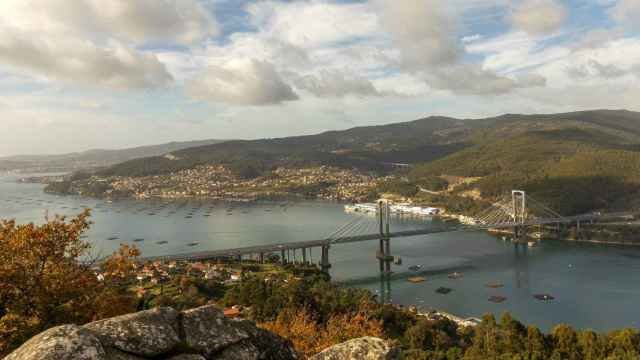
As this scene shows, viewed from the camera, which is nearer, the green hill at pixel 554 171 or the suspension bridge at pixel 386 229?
the suspension bridge at pixel 386 229

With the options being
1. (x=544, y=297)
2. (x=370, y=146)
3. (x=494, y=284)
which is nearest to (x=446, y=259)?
(x=494, y=284)

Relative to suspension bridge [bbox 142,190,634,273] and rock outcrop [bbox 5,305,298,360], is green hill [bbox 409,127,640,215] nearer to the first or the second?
suspension bridge [bbox 142,190,634,273]

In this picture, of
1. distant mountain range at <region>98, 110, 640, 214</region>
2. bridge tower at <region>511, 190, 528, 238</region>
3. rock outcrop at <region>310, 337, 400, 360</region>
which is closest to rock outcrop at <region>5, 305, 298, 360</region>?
rock outcrop at <region>310, 337, 400, 360</region>

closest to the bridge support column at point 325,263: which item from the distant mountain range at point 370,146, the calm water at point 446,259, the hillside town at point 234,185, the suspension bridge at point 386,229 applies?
the suspension bridge at point 386,229

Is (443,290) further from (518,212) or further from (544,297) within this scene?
(518,212)

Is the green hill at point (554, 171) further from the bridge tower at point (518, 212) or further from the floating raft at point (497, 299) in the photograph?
the floating raft at point (497, 299)

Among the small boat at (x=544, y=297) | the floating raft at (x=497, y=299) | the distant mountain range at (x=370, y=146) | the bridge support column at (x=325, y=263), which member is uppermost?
the distant mountain range at (x=370, y=146)
